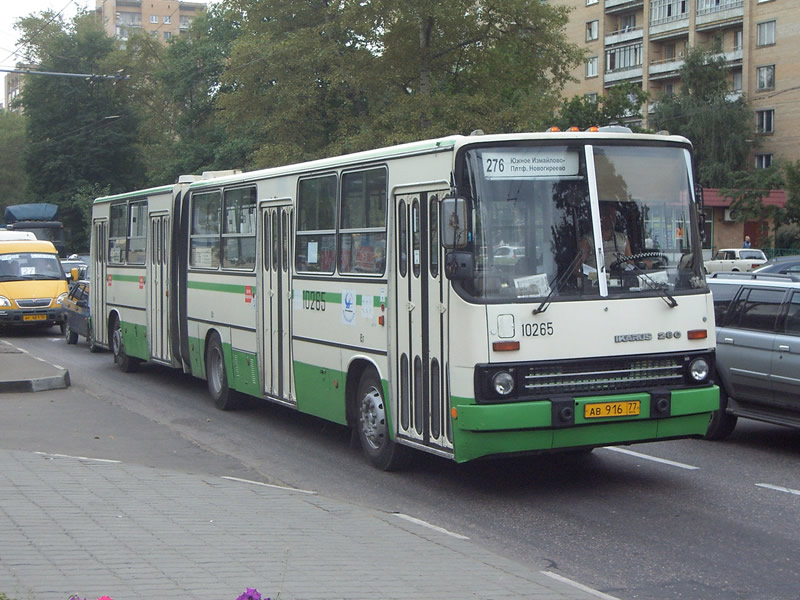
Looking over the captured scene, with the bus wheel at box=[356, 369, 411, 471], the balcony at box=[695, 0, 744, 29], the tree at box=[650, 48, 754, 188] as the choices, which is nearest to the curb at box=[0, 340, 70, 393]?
the bus wheel at box=[356, 369, 411, 471]

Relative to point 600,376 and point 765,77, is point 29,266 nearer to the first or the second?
point 600,376

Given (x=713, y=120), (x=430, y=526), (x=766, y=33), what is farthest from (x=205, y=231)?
(x=766, y=33)

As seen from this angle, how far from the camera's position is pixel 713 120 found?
6356cm

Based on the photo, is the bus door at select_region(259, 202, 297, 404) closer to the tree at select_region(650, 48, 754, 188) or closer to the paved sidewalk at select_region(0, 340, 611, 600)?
the paved sidewalk at select_region(0, 340, 611, 600)

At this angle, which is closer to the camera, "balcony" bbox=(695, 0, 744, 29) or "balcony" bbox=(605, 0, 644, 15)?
"balcony" bbox=(695, 0, 744, 29)

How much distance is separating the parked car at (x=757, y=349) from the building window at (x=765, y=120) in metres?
56.6

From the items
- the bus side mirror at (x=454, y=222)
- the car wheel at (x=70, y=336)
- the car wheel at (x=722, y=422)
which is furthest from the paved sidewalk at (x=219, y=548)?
the car wheel at (x=70, y=336)

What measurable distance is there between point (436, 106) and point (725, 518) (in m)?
Result: 28.4

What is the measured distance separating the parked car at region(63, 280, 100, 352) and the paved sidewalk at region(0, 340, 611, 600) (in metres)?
14.7

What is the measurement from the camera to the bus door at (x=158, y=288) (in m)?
16.2

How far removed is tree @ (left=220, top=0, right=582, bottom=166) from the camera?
35.2 m

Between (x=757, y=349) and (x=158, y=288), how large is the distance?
367 inches

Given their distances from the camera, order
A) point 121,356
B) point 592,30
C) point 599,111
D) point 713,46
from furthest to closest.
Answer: point 592,30 → point 713,46 → point 599,111 → point 121,356

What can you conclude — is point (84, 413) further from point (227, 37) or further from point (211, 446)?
point (227, 37)
